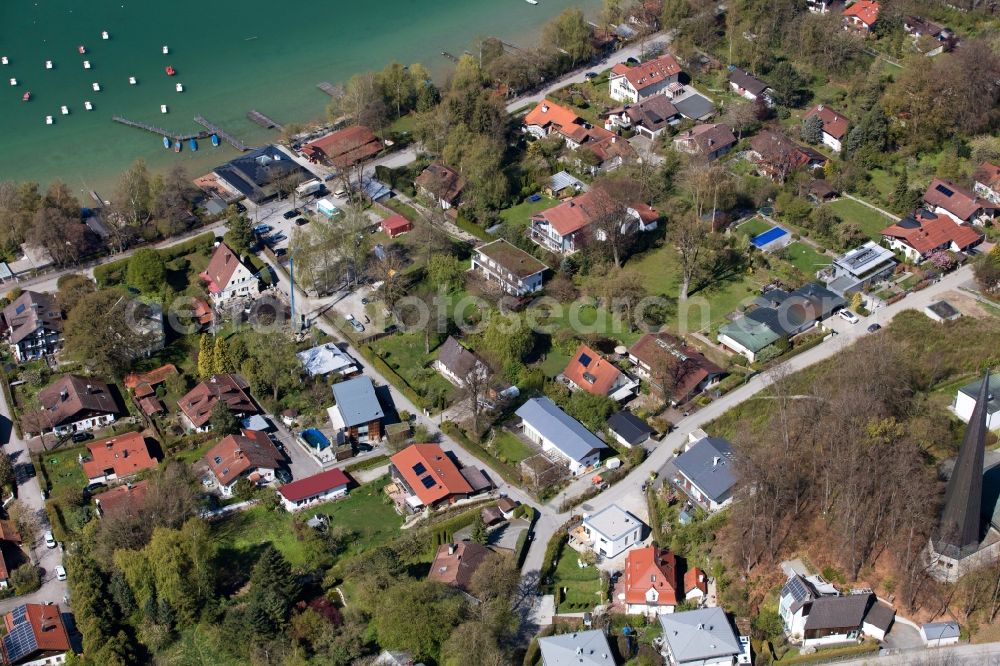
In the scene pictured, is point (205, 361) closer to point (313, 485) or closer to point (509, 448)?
point (313, 485)

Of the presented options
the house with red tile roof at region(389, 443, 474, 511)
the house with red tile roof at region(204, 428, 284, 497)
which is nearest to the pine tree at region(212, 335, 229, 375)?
the house with red tile roof at region(204, 428, 284, 497)

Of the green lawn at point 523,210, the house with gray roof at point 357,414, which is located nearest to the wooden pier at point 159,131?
the green lawn at point 523,210

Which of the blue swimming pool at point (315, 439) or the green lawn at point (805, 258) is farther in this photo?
the green lawn at point (805, 258)

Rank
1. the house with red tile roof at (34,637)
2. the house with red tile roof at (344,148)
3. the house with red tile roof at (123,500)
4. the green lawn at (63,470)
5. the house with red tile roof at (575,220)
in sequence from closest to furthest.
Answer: the house with red tile roof at (34,637) → the house with red tile roof at (123,500) → the green lawn at (63,470) → the house with red tile roof at (575,220) → the house with red tile roof at (344,148)

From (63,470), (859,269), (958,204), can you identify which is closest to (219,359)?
(63,470)

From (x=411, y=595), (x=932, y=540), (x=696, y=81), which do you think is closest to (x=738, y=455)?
(x=932, y=540)

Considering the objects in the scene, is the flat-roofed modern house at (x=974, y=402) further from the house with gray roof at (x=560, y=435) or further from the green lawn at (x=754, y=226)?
the green lawn at (x=754, y=226)

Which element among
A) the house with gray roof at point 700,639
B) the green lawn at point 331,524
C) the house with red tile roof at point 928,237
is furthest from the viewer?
the house with red tile roof at point 928,237
